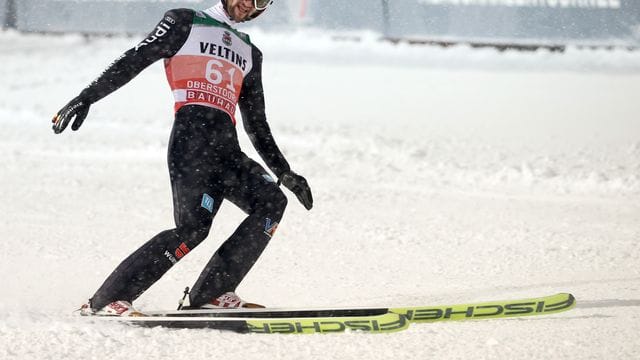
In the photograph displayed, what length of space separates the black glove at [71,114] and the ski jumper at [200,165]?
57mm

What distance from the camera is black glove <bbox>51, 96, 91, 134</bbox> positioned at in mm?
3992

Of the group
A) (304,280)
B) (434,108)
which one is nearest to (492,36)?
(434,108)

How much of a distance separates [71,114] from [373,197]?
4580 millimetres

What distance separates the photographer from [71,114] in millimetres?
4008

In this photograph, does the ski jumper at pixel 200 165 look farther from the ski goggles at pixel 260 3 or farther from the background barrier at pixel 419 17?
the background barrier at pixel 419 17

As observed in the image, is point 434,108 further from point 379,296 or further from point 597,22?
point 379,296

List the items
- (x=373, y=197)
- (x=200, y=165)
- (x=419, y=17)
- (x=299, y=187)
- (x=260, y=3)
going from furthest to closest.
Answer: (x=419, y=17)
(x=373, y=197)
(x=299, y=187)
(x=260, y=3)
(x=200, y=165)

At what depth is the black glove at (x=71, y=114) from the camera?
13.1 ft

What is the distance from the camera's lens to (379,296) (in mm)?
5203

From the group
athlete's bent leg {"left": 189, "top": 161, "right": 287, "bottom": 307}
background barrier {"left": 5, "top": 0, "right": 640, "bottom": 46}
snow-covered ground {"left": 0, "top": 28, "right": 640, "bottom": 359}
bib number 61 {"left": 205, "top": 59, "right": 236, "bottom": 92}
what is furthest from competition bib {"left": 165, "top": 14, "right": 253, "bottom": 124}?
background barrier {"left": 5, "top": 0, "right": 640, "bottom": 46}

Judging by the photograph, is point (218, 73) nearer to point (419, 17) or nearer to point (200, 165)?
point (200, 165)

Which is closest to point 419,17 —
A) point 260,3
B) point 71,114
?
point 260,3

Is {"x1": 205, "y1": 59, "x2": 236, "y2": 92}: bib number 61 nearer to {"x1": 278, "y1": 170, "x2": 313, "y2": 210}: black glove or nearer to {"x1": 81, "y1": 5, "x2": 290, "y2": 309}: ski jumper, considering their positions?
{"x1": 81, "y1": 5, "x2": 290, "y2": 309}: ski jumper

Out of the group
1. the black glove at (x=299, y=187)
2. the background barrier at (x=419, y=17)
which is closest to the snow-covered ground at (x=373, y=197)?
the background barrier at (x=419, y=17)
